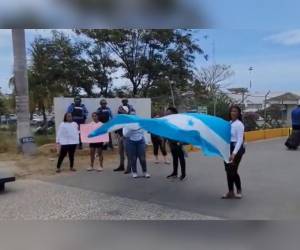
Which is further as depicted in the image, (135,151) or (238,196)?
(135,151)

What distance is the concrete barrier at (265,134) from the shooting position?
19814 millimetres

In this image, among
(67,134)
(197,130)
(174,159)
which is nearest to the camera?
(197,130)

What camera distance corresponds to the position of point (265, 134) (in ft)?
69.0

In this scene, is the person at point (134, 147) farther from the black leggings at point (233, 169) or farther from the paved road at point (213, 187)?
the black leggings at point (233, 169)

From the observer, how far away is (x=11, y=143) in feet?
54.2

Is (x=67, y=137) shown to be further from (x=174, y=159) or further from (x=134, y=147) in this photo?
(x=174, y=159)

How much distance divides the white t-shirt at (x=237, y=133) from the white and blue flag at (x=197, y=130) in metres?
0.19

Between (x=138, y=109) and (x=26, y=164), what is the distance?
455 centimetres

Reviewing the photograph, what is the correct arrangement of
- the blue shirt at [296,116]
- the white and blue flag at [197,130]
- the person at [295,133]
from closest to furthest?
1. the white and blue flag at [197,130]
2. the blue shirt at [296,116]
3. the person at [295,133]

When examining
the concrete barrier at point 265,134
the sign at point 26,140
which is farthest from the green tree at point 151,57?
the sign at point 26,140

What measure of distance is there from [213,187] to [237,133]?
1.50 m

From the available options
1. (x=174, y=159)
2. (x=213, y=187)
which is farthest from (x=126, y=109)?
(x=213, y=187)

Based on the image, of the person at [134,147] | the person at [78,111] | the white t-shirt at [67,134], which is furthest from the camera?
the person at [78,111]
